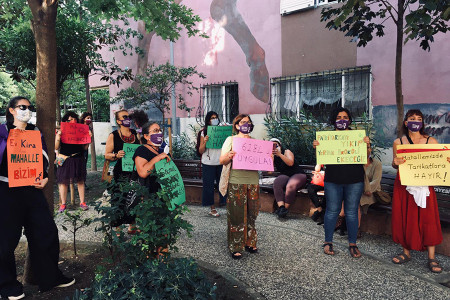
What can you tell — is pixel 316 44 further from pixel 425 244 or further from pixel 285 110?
pixel 425 244

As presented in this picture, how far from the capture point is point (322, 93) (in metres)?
9.04

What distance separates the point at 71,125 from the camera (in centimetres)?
641

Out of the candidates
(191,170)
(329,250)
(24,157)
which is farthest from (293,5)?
(24,157)

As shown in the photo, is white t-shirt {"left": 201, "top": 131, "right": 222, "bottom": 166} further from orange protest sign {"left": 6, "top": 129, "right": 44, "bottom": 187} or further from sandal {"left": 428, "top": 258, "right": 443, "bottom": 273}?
sandal {"left": 428, "top": 258, "right": 443, "bottom": 273}

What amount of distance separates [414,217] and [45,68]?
416 cm

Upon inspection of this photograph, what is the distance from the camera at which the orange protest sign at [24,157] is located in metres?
3.03

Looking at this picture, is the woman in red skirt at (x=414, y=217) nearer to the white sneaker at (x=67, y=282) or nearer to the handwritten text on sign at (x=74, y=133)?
the white sneaker at (x=67, y=282)

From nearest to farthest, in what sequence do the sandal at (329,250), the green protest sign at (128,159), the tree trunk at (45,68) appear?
the tree trunk at (45,68), the sandal at (329,250), the green protest sign at (128,159)

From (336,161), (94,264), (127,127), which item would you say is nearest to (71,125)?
(127,127)

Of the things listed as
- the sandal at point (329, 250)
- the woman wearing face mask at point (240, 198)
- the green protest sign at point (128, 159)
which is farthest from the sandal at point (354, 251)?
the green protest sign at point (128, 159)

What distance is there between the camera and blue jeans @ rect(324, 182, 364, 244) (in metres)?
4.24

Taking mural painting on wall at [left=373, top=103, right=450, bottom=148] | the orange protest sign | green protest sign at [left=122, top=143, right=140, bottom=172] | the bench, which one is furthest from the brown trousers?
mural painting on wall at [left=373, top=103, right=450, bottom=148]

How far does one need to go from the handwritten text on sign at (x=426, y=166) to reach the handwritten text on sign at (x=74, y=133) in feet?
17.2

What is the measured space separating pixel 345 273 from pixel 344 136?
1.53 m
